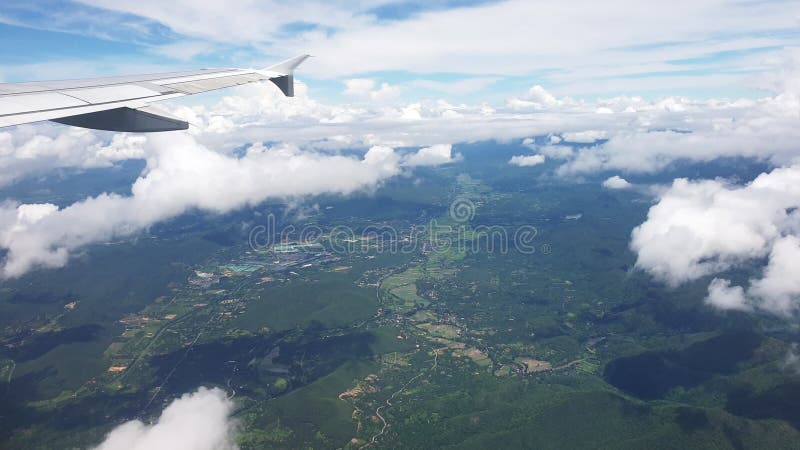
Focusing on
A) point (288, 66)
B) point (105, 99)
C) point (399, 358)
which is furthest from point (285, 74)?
point (399, 358)

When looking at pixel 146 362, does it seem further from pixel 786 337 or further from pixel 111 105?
pixel 786 337

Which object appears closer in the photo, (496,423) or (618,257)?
(496,423)

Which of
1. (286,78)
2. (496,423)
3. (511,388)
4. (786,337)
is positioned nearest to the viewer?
(286,78)

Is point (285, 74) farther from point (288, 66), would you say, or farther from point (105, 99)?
point (105, 99)

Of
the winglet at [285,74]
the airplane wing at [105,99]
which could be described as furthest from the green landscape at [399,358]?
the airplane wing at [105,99]

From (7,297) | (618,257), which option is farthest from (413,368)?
(7,297)

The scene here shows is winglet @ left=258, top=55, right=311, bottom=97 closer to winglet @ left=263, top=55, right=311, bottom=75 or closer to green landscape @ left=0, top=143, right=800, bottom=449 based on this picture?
winglet @ left=263, top=55, right=311, bottom=75

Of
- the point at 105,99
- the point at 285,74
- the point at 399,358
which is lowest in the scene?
the point at 399,358
